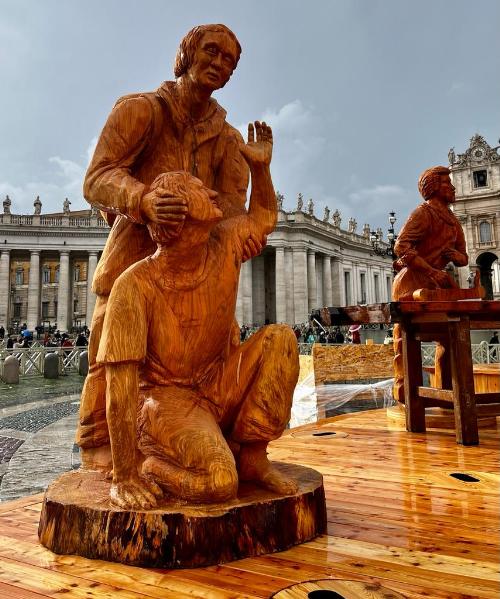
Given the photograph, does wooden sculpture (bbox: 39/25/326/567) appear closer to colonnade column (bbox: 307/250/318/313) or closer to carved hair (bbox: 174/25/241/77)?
carved hair (bbox: 174/25/241/77)

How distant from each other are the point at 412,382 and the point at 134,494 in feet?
12.5

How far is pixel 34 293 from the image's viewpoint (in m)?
41.6

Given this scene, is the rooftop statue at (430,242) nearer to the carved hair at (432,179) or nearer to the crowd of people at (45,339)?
the carved hair at (432,179)

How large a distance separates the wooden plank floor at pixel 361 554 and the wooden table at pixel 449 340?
103 cm

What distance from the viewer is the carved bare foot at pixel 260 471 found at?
1951 millimetres

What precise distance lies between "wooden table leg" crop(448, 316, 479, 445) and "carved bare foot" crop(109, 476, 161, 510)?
3.36 metres

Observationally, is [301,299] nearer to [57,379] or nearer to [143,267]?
[57,379]

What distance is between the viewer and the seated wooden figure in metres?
1.82

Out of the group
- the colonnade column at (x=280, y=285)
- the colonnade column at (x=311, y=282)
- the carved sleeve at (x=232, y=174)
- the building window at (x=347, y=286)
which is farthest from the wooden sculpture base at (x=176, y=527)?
the building window at (x=347, y=286)

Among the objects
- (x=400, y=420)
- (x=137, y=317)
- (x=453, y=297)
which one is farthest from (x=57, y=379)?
(x=137, y=317)

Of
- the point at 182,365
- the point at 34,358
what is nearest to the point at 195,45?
the point at 182,365

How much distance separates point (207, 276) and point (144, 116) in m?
0.88

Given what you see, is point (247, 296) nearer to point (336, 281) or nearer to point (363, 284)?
point (336, 281)

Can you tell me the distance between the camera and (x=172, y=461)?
6.23 feet
